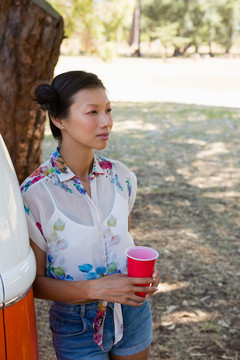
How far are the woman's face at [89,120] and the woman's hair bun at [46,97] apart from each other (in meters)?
0.08

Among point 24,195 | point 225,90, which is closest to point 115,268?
point 24,195

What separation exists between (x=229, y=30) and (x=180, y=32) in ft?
13.6

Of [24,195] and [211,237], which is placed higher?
[24,195]

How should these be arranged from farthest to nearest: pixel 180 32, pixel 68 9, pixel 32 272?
pixel 180 32 < pixel 68 9 < pixel 32 272

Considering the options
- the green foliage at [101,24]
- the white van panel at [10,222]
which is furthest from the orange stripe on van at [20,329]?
the green foliage at [101,24]

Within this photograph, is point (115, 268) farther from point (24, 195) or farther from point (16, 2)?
point (16, 2)

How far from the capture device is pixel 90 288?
1.74 m

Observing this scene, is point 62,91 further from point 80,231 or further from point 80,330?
point 80,330

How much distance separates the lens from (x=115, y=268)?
1898 mm

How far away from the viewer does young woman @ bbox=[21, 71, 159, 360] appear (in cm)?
178

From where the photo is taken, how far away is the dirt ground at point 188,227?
342cm

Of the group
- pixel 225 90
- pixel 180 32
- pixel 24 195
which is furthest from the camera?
pixel 180 32

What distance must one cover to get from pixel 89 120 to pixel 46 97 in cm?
19

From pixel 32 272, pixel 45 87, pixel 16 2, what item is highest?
pixel 16 2
